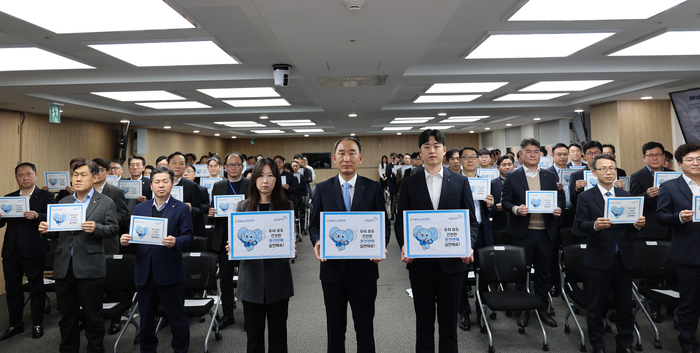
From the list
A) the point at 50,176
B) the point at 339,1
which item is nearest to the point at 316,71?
the point at 339,1

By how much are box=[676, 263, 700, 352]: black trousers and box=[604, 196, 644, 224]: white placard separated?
0.74 meters

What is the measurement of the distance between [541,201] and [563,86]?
521 centimetres

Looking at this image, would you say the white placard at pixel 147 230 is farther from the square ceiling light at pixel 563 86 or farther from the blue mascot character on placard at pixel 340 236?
the square ceiling light at pixel 563 86

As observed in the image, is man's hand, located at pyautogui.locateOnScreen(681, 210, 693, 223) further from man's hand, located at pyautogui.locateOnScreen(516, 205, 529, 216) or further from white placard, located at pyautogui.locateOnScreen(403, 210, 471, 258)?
white placard, located at pyautogui.locateOnScreen(403, 210, 471, 258)

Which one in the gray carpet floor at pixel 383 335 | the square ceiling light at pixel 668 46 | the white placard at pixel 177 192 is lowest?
the gray carpet floor at pixel 383 335

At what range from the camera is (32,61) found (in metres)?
5.14

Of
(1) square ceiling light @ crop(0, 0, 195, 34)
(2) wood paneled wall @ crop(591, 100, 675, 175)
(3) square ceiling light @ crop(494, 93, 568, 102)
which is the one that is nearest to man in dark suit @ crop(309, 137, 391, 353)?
(1) square ceiling light @ crop(0, 0, 195, 34)

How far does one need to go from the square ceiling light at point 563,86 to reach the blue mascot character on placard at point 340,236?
6687 mm

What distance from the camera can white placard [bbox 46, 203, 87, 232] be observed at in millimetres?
3066

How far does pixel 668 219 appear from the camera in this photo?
326 cm

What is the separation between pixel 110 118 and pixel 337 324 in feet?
36.8

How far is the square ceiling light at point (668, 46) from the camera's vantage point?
15.4 ft

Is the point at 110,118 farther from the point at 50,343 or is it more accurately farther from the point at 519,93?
the point at 519,93

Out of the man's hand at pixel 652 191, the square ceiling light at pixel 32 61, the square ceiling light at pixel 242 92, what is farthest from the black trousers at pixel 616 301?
the square ceiling light at pixel 32 61
